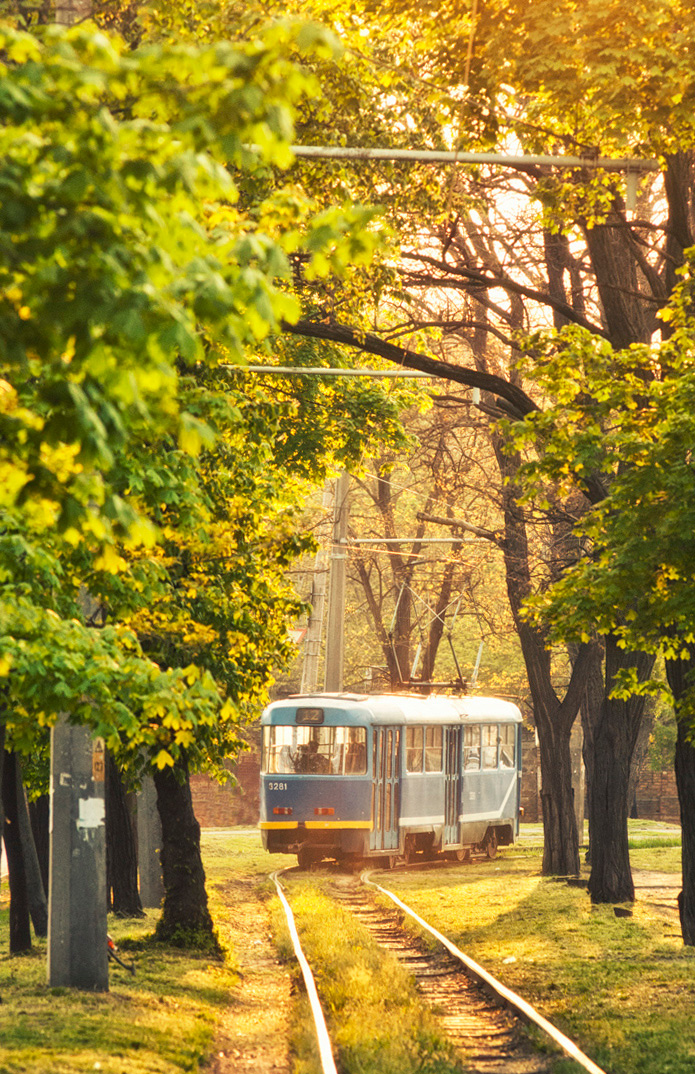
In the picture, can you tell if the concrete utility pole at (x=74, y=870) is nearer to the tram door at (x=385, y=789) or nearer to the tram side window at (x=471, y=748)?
the tram door at (x=385, y=789)

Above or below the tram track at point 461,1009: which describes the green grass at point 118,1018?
above

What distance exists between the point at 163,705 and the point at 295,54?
7875 millimetres

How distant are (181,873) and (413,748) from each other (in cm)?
1278

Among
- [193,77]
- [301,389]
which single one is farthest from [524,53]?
[193,77]

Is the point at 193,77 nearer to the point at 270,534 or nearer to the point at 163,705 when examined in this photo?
the point at 163,705

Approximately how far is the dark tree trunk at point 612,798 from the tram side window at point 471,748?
9896 millimetres

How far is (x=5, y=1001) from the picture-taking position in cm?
1008

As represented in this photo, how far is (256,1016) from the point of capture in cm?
1117


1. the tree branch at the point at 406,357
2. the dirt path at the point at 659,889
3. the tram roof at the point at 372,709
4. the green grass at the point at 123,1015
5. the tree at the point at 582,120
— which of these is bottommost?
the dirt path at the point at 659,889

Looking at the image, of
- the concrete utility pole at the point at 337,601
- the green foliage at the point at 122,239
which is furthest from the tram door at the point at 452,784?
the green foliage at the point at 122,239

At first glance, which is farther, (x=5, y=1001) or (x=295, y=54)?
(x=295, y=54)

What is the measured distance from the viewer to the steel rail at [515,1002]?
8.64m

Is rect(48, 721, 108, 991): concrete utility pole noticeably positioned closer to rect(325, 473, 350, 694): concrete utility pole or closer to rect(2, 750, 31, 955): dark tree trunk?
rect(2, 750, 31, 955): dark tree trunk

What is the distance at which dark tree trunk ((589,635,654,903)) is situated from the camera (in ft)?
60.0
